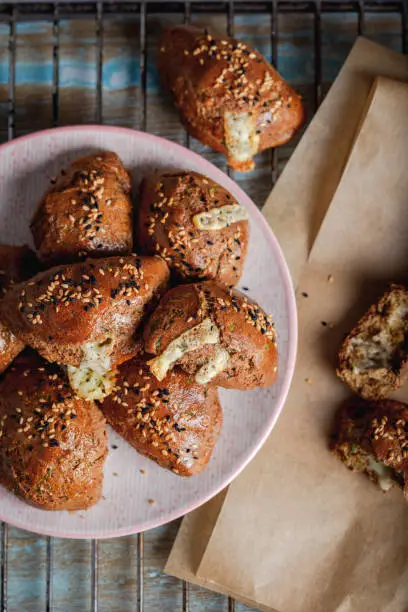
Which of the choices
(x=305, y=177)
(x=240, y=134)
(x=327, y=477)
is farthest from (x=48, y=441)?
(x=305, y=177)

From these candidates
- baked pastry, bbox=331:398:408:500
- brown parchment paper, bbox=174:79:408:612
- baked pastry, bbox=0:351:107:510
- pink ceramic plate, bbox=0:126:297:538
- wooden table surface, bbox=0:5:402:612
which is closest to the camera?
baked pastry, bbox=0:351:107:510

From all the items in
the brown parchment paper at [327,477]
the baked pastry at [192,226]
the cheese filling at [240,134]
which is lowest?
the brown parchment paper at [327,477]

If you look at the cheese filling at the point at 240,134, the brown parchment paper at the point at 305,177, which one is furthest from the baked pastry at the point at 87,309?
the brown parchment paper at the point at 305,177

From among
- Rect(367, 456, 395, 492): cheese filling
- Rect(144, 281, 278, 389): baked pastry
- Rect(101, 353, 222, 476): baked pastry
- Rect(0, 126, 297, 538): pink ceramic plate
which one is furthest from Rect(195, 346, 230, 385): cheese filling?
Rect(367, 456, 395, 492): cheese filling

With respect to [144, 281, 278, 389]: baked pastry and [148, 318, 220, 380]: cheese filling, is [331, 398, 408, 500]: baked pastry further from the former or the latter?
[148, 318, 220, 380]: cheese filling

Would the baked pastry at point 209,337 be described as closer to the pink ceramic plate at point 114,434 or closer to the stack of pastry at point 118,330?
the stack of pastry at point 118,330

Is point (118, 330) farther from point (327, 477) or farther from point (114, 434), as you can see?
→ point (327, 477)

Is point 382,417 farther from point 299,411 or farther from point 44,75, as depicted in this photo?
point 44,75
